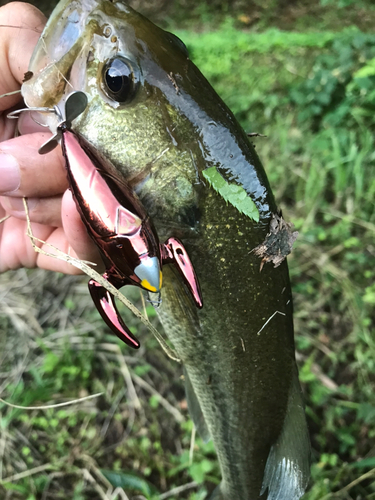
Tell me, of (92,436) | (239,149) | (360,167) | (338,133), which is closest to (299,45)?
(338,133)

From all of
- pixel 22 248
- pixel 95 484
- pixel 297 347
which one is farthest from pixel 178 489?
pixel 22 248

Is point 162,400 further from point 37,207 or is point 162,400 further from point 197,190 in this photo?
point 197,190

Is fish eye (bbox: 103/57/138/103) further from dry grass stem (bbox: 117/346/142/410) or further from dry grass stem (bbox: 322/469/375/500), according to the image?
dry grass stem (bbox: 322/469/375/500)

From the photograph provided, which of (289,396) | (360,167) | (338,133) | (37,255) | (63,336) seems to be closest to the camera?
(289,396)

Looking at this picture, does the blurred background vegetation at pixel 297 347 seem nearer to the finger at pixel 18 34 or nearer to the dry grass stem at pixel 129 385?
the dry grass stem at pixel 129 385

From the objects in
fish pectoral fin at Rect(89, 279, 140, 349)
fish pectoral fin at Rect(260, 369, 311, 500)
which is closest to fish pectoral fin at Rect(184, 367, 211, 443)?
fish pectoral fin at Rect(260, 369, 311, 500)

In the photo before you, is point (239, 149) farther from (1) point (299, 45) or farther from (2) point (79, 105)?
(1) point (299, 45)
